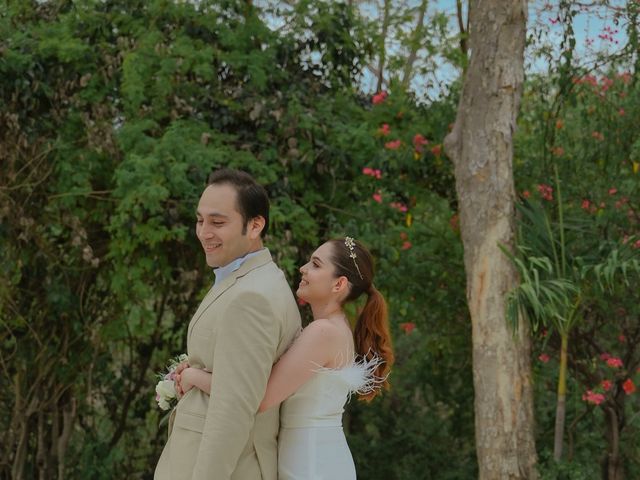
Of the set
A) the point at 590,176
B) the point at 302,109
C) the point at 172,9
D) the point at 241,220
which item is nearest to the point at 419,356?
the point at 590,176

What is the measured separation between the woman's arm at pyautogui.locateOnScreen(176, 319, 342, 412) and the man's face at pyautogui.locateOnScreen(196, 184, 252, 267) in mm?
288

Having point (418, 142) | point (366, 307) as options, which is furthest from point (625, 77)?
point (366, 307)

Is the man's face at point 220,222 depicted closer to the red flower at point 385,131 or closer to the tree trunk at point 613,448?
the red flower at point 385,131

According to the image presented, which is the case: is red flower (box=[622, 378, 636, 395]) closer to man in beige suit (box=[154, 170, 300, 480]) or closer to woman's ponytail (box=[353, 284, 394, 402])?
woman's ponytail (box=[353, 284, 394, 402])

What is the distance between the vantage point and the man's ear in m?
2.52

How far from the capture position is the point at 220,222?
2473 millimetres

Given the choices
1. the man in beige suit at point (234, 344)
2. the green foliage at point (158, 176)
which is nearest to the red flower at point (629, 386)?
the green foliage at point (158, 176)

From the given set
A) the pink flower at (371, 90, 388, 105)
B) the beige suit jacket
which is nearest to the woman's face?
the beige suit jacket

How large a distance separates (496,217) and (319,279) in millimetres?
3348

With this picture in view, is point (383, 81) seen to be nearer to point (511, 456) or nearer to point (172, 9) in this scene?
point (172, 9)

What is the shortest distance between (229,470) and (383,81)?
5765 millimetres

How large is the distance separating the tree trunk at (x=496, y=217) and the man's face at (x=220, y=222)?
3753mm

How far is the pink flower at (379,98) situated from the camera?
7.04 m

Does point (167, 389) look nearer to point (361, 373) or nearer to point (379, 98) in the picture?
point (361, 373)
